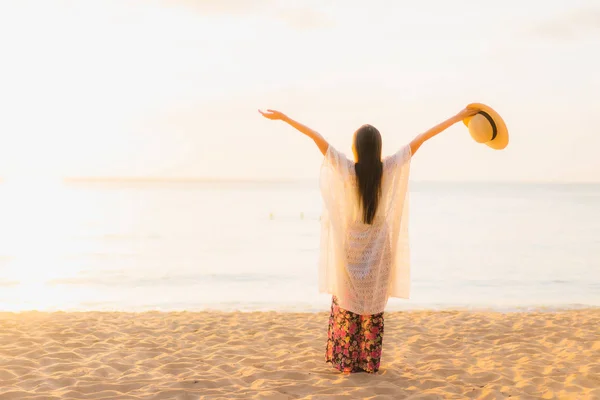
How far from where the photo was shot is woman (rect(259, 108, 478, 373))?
16.6 ft

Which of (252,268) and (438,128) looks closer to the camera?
(438,128)

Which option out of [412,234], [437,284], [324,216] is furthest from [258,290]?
[412,234]

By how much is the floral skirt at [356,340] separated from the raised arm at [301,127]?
1418mm

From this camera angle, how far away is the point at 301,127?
493cm

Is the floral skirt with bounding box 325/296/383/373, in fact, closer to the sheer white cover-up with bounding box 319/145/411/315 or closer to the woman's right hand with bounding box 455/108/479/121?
the sheer white cover-up with bounding box 319/145/411/315

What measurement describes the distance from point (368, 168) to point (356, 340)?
1580 mm

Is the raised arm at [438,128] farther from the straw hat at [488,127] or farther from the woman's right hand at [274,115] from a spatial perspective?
the woman's right hand at [274,115]

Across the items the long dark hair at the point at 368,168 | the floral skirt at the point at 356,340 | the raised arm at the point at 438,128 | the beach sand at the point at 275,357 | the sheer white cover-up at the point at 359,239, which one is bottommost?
the beach sand at the point at 275,357

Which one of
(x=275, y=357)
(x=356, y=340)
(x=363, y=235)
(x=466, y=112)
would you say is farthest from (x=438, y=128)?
(x=275, y=357)

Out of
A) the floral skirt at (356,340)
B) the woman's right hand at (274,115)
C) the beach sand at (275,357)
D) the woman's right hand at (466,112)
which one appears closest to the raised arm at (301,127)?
the woman's right hand at (274,115)

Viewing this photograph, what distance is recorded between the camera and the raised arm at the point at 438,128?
4.93 meters

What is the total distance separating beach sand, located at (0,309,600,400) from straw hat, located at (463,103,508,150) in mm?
2131

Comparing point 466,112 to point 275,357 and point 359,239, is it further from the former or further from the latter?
point 275,357

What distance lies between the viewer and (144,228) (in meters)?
36.3
